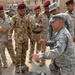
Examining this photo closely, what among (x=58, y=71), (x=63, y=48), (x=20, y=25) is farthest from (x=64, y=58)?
(x=20, y=25)

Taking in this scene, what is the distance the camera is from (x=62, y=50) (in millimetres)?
3188

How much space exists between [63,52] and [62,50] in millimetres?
186

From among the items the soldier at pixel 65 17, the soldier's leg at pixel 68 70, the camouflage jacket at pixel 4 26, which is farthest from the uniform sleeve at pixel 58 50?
the camouflage jacket at pixel 4 26

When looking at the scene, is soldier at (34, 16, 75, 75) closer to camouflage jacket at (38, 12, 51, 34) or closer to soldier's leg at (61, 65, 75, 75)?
soldier's leg at (61, 65, 75, 75)

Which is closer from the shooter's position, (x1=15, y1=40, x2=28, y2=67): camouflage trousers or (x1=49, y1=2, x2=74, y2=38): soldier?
(x1=49, y1=2, x2=74, y2=38): soldier

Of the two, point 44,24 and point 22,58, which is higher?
point 44,24

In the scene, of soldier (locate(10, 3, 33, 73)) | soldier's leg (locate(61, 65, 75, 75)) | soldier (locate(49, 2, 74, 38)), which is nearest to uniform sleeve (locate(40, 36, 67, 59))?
soldier's leg (locate(61, 65, 75, 75))

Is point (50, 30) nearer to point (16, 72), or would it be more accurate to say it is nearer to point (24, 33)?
point (24, 33)

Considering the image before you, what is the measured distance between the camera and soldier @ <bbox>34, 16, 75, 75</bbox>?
10.4 ft

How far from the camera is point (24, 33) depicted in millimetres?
5504

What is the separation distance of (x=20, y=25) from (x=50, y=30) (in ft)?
2.63

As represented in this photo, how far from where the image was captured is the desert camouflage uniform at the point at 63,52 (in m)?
3.18

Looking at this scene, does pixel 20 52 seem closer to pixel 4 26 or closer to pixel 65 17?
pixel 4 26

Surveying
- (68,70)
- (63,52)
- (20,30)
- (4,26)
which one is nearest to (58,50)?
(63,52)
